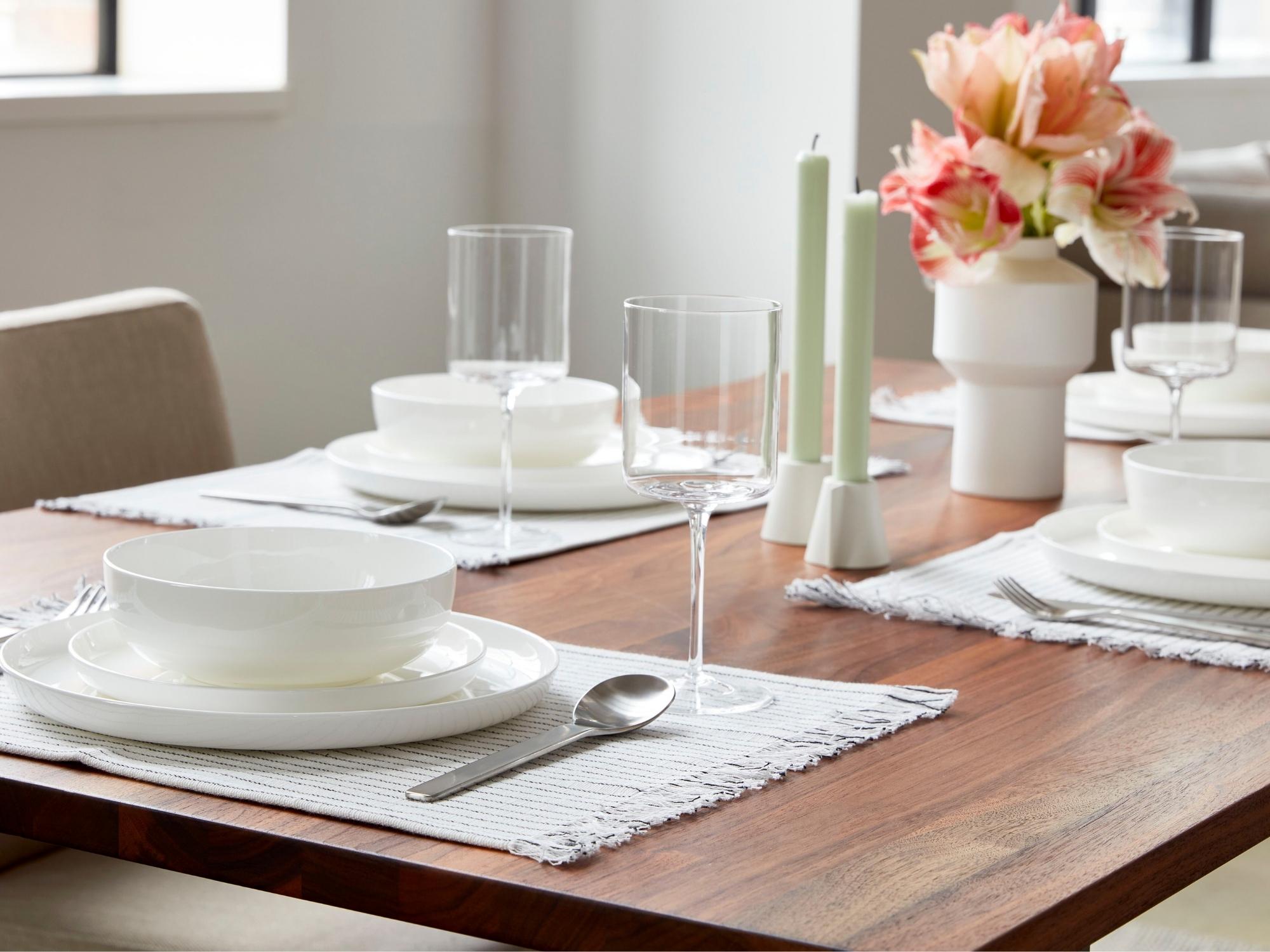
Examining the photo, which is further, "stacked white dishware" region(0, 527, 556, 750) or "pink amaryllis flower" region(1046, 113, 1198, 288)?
"pink amaryllis flower" region(1046, 113, 1198, 288)

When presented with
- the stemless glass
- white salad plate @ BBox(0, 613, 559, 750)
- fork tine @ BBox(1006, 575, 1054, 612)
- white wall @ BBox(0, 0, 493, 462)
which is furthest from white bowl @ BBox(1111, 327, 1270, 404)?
white wall @ BBox(0, 0, 493, 462)

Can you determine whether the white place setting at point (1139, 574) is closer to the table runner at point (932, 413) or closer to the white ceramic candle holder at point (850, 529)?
the white ceramic candle holder at point (850, 529)

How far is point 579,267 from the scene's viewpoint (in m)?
4.10

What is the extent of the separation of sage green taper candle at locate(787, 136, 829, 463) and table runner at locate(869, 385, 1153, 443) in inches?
20.3

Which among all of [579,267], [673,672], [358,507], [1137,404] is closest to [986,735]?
[673,672]

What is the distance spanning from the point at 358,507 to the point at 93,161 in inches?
77.0

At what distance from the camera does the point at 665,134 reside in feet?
12.8

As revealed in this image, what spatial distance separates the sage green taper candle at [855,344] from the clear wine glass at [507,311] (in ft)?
0.70

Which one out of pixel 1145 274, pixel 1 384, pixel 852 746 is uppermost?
pixel 1145 274

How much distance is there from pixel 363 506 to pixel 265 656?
1.94ft

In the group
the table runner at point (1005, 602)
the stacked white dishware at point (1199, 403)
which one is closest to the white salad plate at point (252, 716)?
the table runner at point (1005, 602)

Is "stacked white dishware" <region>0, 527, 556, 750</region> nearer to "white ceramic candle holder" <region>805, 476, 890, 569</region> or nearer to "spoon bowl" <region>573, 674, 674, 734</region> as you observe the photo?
"spoon bowl" <region>573, 674, 674, 734</region>

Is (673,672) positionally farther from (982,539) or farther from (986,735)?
(982,539)

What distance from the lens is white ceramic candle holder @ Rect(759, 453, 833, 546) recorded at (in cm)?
132
